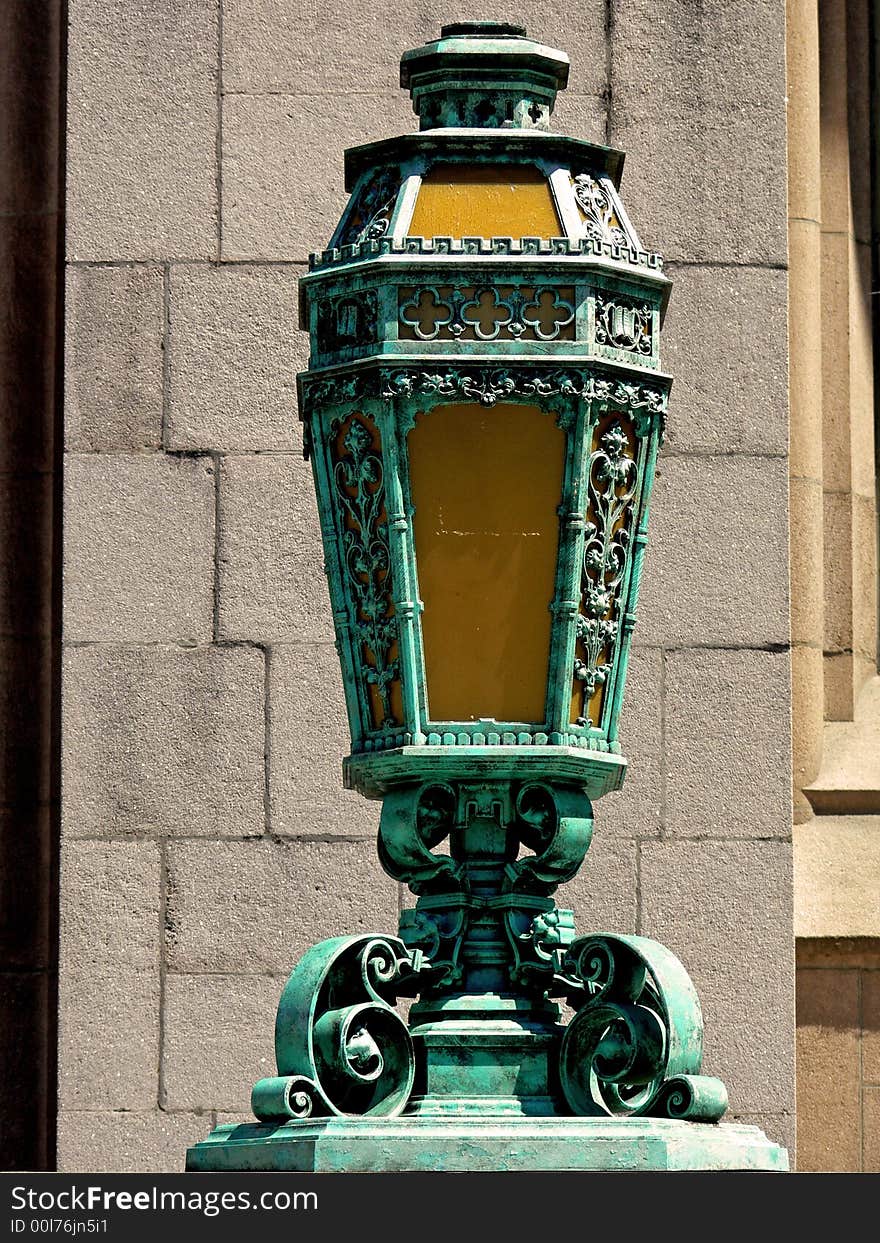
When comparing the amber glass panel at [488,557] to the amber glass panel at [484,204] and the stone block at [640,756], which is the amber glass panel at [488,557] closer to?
the amber glass panel at [484,204]

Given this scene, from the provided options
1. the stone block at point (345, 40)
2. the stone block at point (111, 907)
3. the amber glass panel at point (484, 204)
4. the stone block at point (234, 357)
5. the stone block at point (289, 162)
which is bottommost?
the stone block at point (111, 907)

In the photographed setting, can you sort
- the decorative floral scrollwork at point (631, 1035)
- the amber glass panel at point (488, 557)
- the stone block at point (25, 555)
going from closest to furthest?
the decorative floral scrollwork at point (631, 1035) < the amber glass panel at point (488, 557) < the stone block at point (25, 555)

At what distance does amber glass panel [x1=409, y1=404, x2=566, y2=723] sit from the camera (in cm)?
733

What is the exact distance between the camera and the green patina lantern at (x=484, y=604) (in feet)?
23.2

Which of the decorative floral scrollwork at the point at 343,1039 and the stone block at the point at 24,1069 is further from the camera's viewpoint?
the stone block at the point at 24,1069

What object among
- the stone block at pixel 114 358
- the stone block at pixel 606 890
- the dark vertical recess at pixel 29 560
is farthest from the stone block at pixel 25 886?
the stone block at pixel 606 890

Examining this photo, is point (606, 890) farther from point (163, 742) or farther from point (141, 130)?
Result: point (141, 130)

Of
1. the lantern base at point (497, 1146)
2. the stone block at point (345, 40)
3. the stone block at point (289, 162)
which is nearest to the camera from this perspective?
the lantern base at point (497, 1146)

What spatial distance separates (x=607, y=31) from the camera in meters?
10.9

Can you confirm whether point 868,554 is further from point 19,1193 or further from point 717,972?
point 19,1193

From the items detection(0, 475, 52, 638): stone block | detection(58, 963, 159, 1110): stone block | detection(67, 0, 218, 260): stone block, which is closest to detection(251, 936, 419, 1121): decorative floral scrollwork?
detection(58, 963, 159, 1110): stone block

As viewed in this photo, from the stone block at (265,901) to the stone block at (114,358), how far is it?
1348mm

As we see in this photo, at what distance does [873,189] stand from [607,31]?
170 centimetres

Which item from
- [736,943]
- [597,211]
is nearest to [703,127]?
[736,943]
